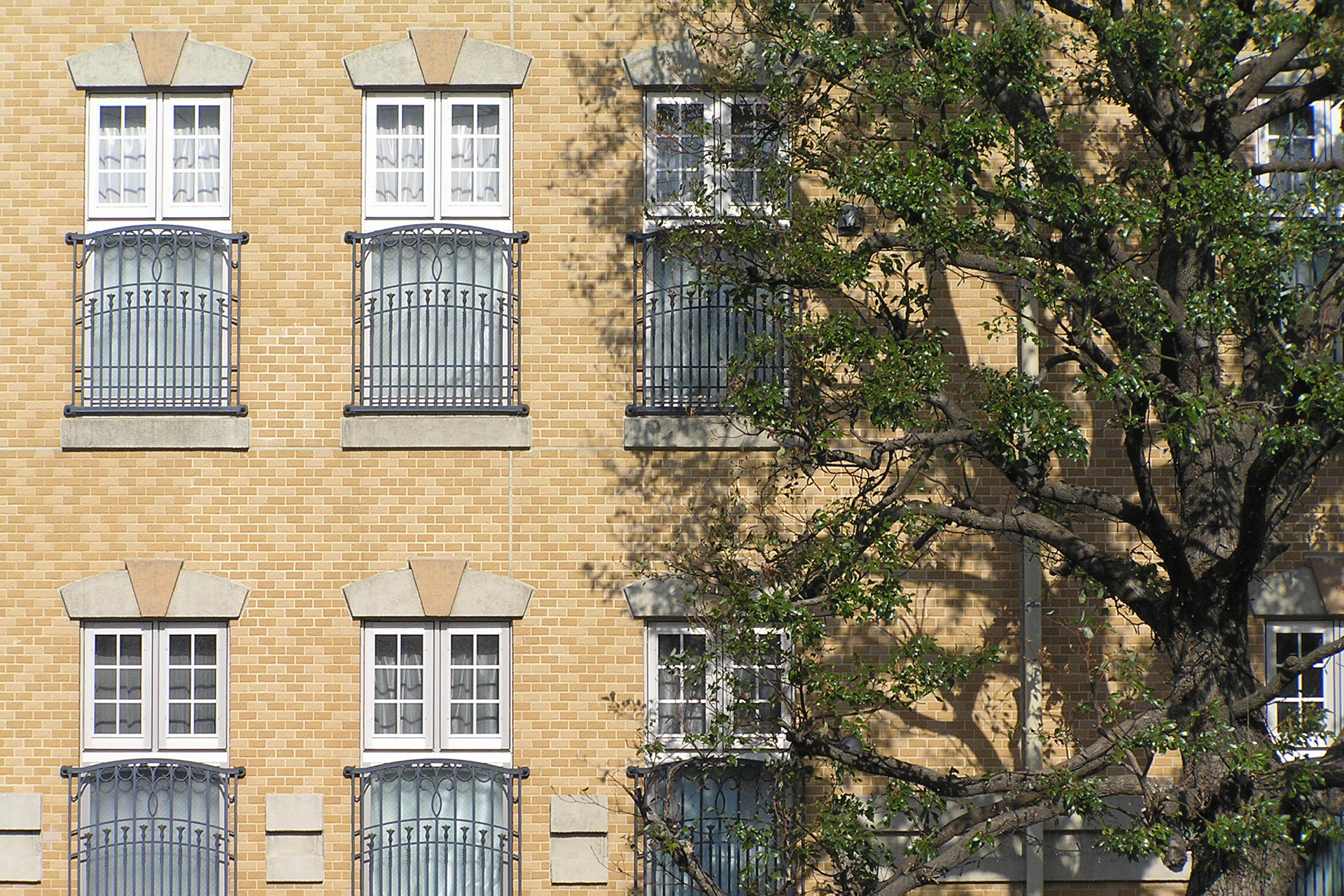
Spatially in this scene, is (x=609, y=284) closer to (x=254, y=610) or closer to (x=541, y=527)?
(x=541, y=527)

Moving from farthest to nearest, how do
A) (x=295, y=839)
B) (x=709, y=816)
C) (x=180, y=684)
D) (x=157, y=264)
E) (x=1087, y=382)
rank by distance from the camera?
(x=157, y=264)
(x=180, y=684)
(x=709, y=816)
(x=295, y=839)
(x=1087, y=382)

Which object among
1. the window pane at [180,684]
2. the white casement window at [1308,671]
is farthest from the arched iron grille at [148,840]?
the white casement window at [1308,671]

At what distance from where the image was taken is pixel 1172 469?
10.3m

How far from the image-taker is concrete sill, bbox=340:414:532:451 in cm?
1015

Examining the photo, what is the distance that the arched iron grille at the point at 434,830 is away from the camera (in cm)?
1000

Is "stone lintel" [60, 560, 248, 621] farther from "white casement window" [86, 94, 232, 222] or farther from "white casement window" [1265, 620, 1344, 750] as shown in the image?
"white casement window" [1265, 620, 1344, 750]

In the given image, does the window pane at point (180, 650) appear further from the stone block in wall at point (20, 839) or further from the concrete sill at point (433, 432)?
the concrete sill at point (433, 432)

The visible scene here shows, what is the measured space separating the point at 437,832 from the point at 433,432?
128 inches

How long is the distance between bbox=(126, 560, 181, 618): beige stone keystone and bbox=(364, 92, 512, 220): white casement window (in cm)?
336

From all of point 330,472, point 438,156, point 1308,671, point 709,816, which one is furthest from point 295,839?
point 1308,671

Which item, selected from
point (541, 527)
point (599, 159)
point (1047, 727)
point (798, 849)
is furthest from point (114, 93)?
point (1047, 727)

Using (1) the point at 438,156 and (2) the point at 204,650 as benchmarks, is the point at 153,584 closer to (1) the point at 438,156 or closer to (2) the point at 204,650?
(2) the point at 204,650

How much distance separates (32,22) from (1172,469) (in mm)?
10289

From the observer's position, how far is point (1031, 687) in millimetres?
10031
